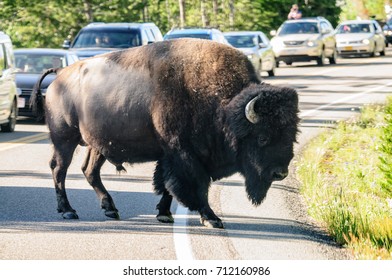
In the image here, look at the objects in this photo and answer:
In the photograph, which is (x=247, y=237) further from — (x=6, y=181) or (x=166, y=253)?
(x=6, y=181)

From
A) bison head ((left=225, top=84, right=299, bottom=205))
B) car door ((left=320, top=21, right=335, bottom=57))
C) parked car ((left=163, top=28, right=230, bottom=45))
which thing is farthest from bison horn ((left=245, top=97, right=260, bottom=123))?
car door ((left=320, top=21, right=335, bottom=57))

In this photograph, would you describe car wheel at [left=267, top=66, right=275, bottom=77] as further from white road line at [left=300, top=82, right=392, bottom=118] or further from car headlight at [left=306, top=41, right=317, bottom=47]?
white road line at [left=300, top=82, right=392, bottom=118]

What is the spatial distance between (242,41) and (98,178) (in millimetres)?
27957

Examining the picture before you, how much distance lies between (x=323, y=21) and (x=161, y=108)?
3679 centimetres

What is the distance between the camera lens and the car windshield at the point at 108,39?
2780 cm

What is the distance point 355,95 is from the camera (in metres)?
29.2

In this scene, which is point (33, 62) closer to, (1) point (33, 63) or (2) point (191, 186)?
(1) point (33, 63)

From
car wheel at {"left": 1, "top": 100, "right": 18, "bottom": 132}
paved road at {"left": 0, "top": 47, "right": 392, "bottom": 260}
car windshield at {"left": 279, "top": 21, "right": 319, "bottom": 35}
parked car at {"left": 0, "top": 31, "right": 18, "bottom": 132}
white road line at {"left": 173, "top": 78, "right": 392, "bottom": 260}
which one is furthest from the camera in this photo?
car windshield at {"left": 279, "top": 21, "right": 319, "bottom": 35}

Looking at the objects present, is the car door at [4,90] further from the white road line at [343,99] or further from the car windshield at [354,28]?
the car windshield at [354,28]

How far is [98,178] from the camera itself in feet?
38.7

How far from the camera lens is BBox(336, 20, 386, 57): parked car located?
165 feet

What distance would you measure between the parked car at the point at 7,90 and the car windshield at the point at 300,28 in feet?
79.4

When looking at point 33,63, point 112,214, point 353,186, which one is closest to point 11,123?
point 33,63

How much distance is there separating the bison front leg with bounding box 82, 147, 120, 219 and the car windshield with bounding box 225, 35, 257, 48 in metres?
26.6
